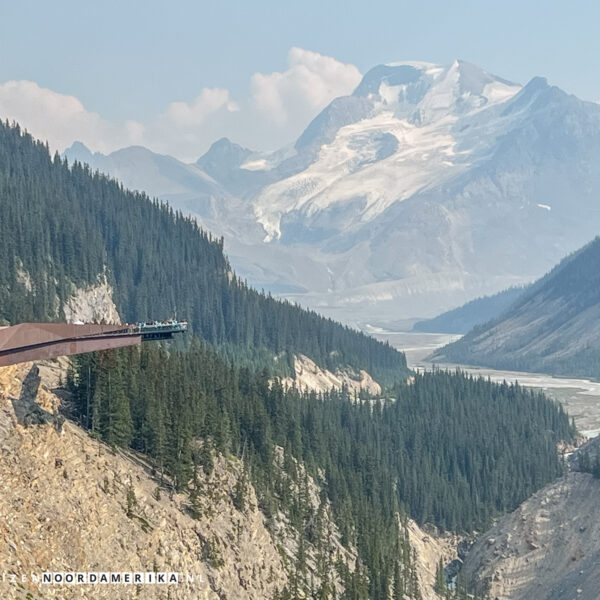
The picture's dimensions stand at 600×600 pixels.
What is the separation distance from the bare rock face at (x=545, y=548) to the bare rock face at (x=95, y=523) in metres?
56.8

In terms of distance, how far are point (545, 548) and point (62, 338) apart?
92981 millimetres

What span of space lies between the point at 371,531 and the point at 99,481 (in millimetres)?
61798

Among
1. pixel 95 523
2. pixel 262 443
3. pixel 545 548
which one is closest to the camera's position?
pixel 95 523

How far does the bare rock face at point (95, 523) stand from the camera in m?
70.2

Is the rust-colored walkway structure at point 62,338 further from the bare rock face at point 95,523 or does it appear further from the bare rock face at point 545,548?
the bare rock face at point 545,548

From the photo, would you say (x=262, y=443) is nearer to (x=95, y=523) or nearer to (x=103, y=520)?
(x=103, y=520)

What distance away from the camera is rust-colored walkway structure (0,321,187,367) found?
7506cm

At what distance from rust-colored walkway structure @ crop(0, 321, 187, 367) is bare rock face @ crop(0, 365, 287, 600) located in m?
2.30

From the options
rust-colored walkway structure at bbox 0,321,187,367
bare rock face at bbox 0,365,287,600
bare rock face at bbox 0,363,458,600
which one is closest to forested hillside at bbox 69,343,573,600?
bare rock face at bbox 0,363,458,600

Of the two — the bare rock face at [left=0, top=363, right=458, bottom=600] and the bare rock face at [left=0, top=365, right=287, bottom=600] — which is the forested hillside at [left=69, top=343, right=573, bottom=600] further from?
the bare rock face at [left=0, top=365, right=287, bottom=600]

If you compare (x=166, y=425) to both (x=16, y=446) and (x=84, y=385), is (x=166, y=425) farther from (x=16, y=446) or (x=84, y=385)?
(x=16, y=446)

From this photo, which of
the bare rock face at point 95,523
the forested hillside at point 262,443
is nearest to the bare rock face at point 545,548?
the forested hillside at point 262,443

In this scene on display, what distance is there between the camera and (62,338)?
3246 inches

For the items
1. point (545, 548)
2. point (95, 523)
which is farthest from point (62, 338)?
point (545, 548)
